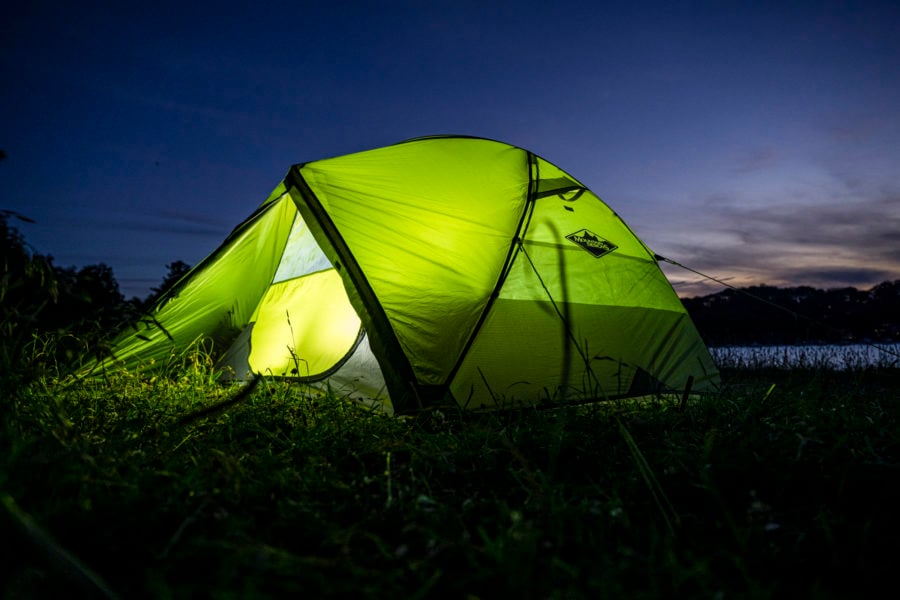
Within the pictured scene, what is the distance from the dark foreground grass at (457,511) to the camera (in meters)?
1.01

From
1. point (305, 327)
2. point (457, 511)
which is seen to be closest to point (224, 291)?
point (305, 327)

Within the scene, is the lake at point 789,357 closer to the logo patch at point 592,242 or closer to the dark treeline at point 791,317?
the dark treeline at point 791,317

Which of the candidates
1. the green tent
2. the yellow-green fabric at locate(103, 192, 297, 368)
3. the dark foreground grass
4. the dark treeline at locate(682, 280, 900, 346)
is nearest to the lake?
the dark treeline at locate(682, 280, 900, 346)

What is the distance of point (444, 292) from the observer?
286 centimetres

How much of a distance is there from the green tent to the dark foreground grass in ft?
1.95

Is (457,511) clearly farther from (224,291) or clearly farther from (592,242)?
(224,291)

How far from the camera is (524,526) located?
1.23m

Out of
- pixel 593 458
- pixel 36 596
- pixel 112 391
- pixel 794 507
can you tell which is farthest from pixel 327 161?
pixel 794 507

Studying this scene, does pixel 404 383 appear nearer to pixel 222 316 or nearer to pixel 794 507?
pixel 794 507

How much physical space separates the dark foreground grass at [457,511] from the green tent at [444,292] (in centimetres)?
59

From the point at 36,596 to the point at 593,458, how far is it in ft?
5.52

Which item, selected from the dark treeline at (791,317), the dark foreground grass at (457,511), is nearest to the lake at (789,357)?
the dark treeline at (791,317)

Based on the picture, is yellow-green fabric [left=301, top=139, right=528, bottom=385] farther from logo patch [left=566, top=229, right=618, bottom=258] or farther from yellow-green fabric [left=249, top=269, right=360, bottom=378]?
yellow-green fabric [left=249, top=269, right=360, bottom=378]

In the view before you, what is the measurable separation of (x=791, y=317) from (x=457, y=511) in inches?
116
